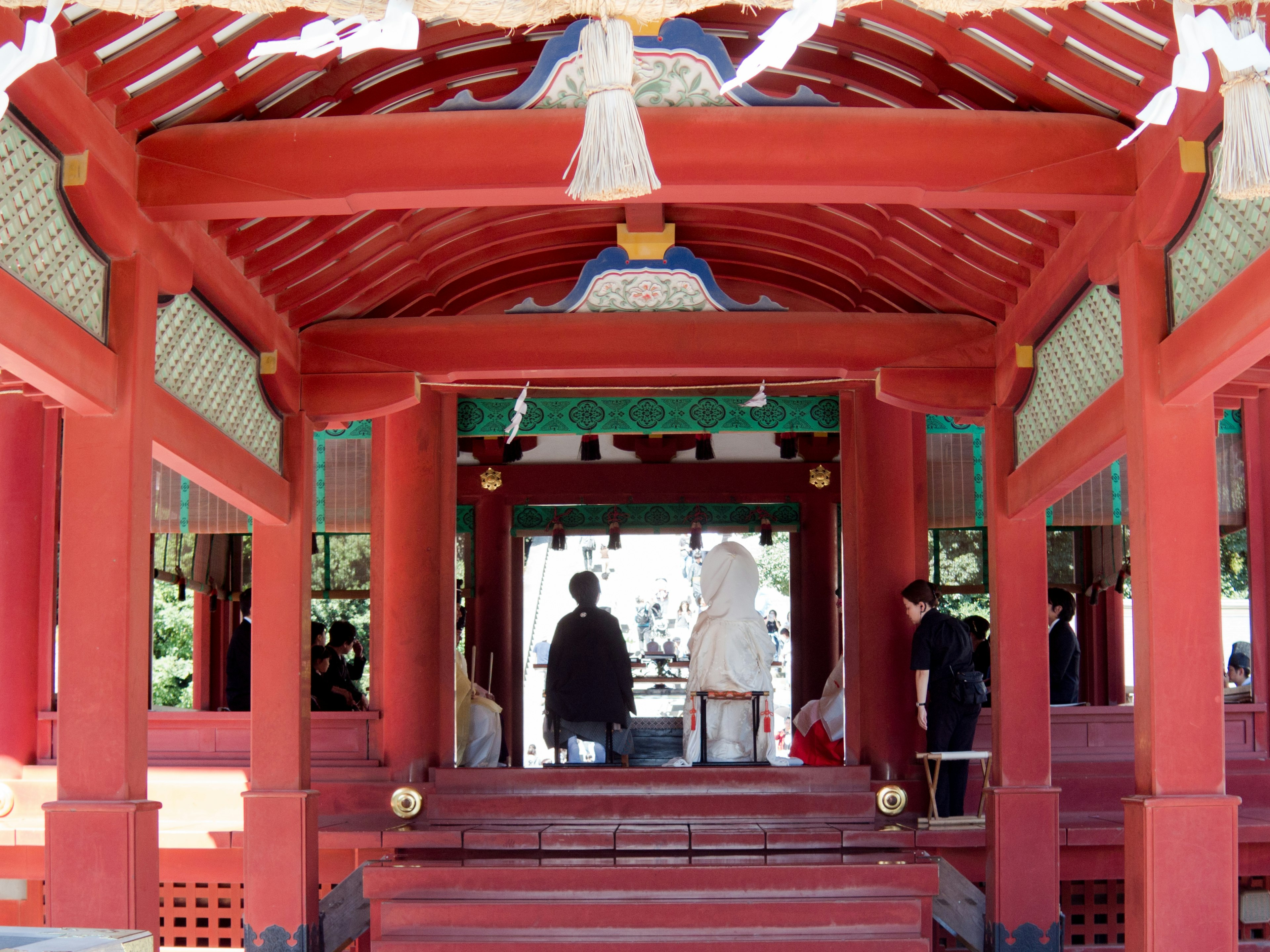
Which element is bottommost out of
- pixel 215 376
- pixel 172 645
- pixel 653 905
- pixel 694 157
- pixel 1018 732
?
pixel 653 905

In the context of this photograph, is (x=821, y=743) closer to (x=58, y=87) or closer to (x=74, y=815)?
(x=74, y=815)

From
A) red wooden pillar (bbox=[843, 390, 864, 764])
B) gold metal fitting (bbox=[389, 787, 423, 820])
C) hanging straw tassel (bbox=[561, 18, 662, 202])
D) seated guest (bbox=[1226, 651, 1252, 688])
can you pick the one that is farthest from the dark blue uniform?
hanging straw tassel (bbox=[561, 18, 662, 202])

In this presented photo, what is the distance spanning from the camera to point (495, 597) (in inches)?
448

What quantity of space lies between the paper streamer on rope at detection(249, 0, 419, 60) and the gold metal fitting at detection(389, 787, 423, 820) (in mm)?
5289

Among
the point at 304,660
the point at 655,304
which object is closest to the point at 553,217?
the point at 655,304

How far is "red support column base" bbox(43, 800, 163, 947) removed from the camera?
163 inches

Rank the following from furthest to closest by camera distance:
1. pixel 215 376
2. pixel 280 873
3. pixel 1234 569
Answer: pixel 1234 569 < pixel 280 873 < pixel 215 376

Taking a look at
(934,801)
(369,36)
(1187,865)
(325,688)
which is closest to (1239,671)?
(934,801)

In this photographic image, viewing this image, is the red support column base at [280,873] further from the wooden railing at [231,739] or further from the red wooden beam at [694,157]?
the red wooden beam at [694,157]

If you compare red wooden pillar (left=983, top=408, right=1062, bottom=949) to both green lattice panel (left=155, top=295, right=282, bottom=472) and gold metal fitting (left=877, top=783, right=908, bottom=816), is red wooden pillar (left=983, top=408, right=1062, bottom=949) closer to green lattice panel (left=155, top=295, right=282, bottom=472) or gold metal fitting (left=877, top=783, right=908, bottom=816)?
gold metal fitting (left=877, top=783, right=908, bottom=816)

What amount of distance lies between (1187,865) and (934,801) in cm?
287

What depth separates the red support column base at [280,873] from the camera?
6016 millimetres

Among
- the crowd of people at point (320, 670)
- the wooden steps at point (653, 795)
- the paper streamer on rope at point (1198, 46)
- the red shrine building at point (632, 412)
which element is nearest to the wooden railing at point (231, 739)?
the red shrine building at point (632, 412)

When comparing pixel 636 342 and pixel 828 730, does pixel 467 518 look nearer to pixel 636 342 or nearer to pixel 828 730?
pixel 828 730
